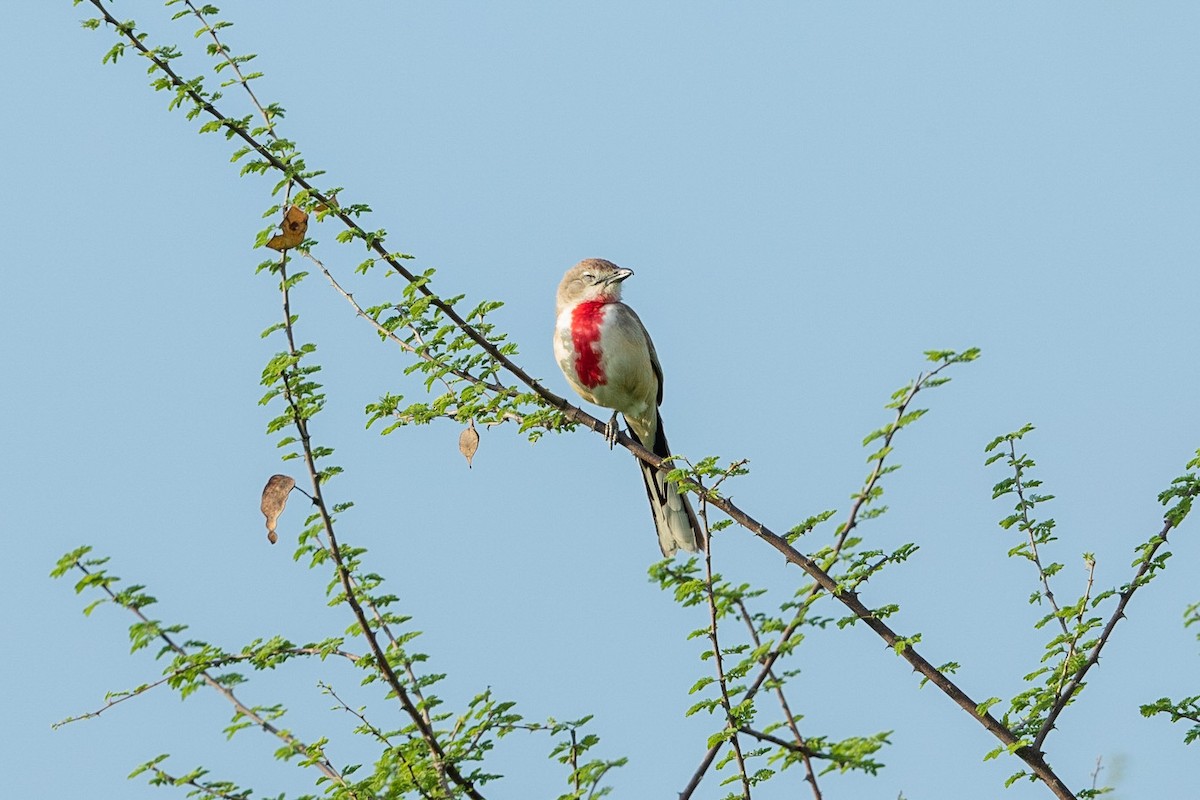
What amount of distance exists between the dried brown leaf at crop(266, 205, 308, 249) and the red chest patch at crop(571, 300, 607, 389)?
3.46m

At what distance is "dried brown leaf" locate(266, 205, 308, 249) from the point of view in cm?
423

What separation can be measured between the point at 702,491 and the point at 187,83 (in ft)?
6.56

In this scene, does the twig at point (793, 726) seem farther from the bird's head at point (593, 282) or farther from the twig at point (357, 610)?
the bird's head at point (593, 282)

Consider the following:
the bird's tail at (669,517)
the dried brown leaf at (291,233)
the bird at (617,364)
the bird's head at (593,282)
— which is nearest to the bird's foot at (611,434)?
the bird at (617,364)

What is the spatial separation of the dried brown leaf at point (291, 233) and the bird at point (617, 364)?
10.2 ft

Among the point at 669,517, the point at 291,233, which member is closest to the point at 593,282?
the point at 669,517

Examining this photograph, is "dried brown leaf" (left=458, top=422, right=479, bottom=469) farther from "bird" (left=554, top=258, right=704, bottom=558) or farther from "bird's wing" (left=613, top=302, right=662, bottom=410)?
"bird's wing" (left=613, top=302, right=662, bottom=410)

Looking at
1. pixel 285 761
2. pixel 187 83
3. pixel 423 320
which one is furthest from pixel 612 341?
pixel 285 761

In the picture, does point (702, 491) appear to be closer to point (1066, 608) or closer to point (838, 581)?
point (838, 581)

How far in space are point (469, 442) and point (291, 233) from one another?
1.15m

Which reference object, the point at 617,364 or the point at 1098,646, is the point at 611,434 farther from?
the point at 1098,646

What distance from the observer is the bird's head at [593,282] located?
26.3ft

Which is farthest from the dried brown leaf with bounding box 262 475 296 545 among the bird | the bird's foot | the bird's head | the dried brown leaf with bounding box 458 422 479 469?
the bird's head

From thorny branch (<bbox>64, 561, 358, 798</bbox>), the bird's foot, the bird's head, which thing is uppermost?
the bird's head
